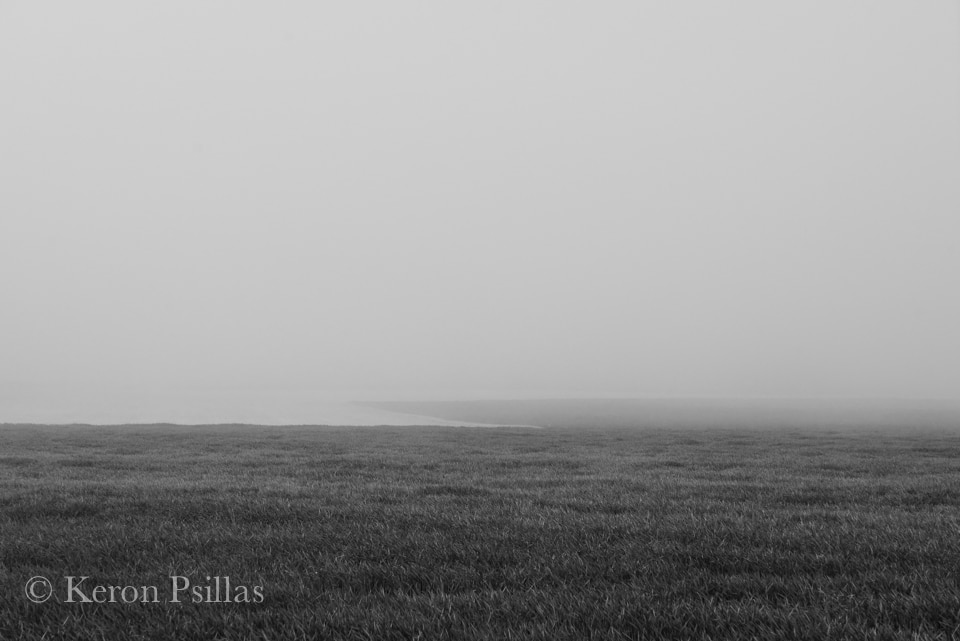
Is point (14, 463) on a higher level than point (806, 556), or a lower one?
lower

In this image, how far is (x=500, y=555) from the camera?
306 inches

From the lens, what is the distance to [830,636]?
16.6ft

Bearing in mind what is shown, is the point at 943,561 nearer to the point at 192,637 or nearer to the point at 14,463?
Result: the point at 192,637

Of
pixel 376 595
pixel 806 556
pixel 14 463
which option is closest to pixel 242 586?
pixel 376 595

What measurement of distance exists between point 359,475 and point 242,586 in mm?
11801

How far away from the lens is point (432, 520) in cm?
998

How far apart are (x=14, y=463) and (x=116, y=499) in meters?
13.1

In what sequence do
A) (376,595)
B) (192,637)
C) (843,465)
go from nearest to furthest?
(192,637)
(376,595)
(843,465)

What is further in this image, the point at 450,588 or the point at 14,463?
the point at 14,463

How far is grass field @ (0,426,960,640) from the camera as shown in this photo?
Answer: 5.57 meters

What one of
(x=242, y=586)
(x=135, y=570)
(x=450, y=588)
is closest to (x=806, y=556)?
(x=450, y=588)

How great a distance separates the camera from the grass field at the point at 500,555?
18.3ft

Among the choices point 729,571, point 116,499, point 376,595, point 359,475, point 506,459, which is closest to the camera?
point 376,595

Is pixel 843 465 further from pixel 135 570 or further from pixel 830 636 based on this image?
pixel 135 570
